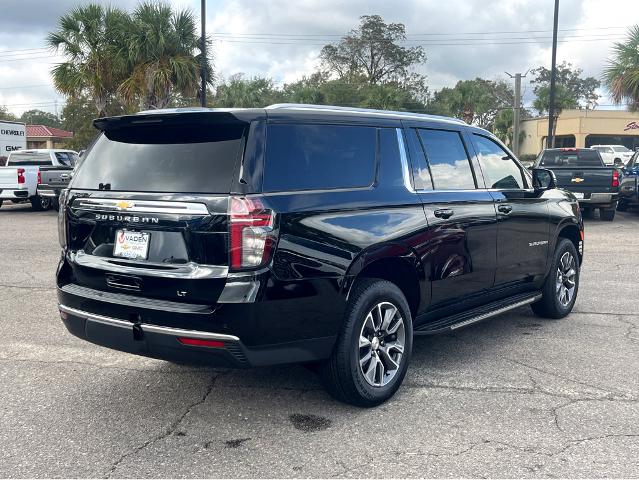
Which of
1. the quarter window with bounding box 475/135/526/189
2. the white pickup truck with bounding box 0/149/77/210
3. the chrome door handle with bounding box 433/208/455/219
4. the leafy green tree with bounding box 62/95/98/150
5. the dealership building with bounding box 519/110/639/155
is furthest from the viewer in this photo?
the leafy green tree with bounding box 62/95/98/150

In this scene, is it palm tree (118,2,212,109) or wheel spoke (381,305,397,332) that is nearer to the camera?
wheel spoke (381,305,397,332)

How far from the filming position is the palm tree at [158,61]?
74.1 ft

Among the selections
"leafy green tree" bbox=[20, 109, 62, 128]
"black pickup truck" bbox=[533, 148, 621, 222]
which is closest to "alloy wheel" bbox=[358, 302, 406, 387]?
"black pickup truck" bbox=[533, 148, 621, 222]

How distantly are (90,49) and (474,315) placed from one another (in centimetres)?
2171

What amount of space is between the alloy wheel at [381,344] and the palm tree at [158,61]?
19.6 meters

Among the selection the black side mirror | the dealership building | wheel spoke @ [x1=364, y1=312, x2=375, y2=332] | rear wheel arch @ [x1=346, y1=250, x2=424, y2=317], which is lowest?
wheel spoke @ [x1=364, y1=312, x2=375, y2=332]

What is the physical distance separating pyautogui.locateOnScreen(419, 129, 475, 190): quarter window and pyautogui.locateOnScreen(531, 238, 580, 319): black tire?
1.64 m

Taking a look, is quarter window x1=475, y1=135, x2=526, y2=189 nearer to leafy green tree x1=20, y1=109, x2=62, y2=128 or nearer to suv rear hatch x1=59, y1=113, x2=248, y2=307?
suv rear hatch x1=59, y1=113, x2=248, y2=307

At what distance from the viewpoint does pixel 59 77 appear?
2336 cm

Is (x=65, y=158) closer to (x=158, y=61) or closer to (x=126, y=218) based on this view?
(x=158, y=61)

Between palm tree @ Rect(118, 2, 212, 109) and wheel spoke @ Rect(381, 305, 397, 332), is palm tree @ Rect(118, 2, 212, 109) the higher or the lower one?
the higher one

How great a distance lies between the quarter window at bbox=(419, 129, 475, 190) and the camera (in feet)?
16.4

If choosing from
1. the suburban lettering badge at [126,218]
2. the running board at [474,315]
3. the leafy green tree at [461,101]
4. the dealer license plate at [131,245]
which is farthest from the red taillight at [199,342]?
the leafy green tree at [461,101]

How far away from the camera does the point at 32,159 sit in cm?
1981
